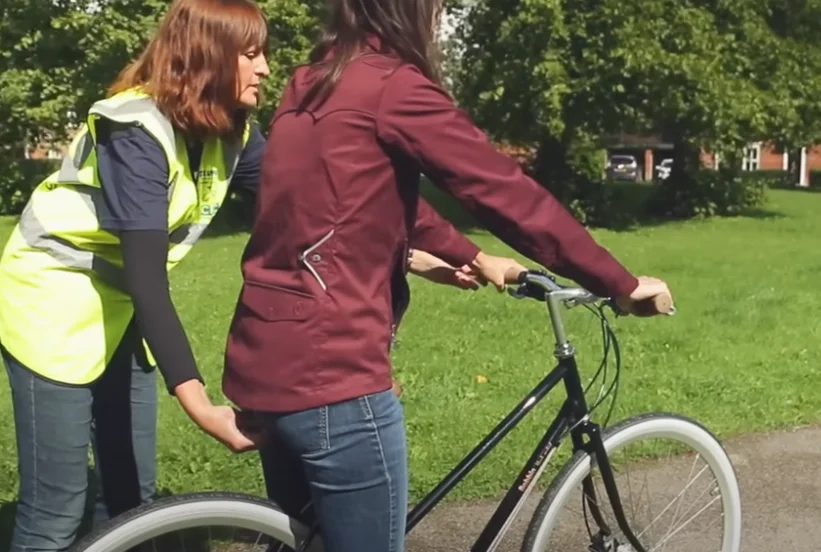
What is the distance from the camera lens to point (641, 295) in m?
2.54

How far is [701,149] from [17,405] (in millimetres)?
24543

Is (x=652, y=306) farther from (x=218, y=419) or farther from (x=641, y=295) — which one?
(x=218, y=419)

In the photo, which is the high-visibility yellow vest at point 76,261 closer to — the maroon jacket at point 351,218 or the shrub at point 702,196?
the maroon jacket at point 351,218

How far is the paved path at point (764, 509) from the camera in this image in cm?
439

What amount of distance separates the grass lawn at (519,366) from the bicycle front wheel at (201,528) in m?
2.18

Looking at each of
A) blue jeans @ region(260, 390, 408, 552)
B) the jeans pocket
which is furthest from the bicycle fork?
the jeans pocket

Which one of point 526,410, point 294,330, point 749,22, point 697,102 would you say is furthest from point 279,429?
point 749,22

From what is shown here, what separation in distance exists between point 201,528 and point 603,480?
3.68 feet

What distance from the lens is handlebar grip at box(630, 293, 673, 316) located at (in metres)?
2.58

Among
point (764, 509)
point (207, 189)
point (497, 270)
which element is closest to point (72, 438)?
point (207, 189)

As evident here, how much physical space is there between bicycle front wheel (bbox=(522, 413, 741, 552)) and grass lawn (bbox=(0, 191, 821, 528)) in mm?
1449

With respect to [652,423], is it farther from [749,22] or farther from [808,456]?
[749,22]

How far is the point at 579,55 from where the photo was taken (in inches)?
886

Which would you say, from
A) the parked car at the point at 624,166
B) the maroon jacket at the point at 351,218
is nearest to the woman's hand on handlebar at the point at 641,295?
the maroon jacket at the point at 351,218
